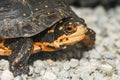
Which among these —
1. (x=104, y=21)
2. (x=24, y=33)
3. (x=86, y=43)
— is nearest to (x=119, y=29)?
(x=104, y=21)

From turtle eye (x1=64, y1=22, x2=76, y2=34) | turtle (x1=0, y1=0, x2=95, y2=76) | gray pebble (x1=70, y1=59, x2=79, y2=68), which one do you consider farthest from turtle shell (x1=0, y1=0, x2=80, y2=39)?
gray pebble (x1=70, y1=59, x2=79, y2=68)

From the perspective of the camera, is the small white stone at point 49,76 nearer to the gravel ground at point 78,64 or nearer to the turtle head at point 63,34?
the gravel ground at point 78,64

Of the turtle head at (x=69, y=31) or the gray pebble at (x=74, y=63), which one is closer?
the turtle head at (x=69, y=31)

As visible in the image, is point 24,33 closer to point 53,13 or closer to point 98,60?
point 53,13

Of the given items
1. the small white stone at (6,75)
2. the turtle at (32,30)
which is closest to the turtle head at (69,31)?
the turtle at (32,30)

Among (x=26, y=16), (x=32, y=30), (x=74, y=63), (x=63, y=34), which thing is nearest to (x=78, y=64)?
(x=74, y=63)

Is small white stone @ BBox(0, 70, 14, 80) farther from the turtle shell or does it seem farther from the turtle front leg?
the turtle shell

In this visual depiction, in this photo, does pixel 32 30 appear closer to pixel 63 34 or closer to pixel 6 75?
pixel 63 34
